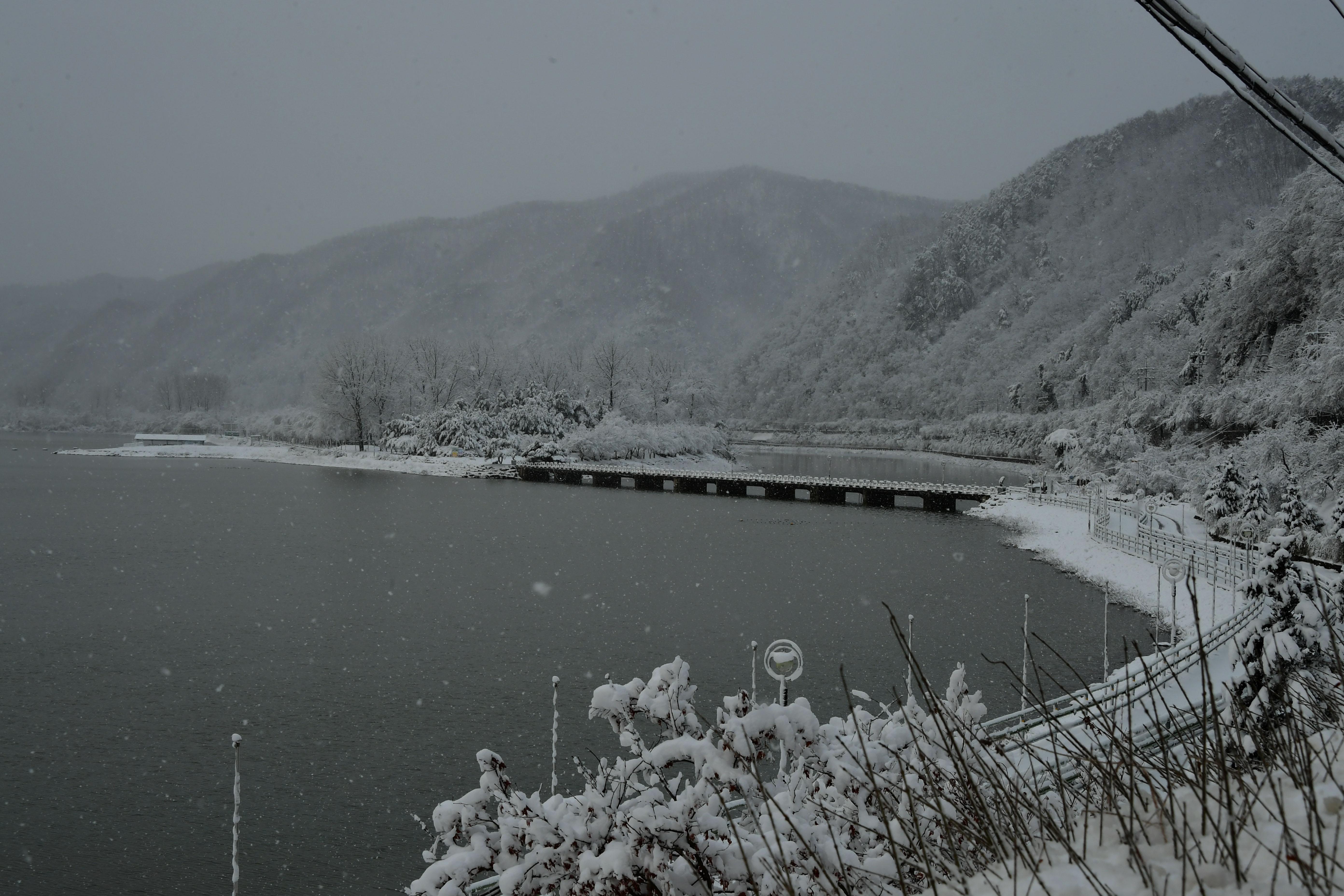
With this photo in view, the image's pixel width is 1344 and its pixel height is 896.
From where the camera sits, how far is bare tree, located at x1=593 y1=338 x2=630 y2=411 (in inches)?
3292

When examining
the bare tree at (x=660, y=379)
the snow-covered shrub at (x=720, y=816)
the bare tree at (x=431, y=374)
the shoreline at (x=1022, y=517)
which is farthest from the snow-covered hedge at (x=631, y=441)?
the snow-covered shrub at (x=720, y=816)

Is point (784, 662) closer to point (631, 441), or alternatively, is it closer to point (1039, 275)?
point (631, 441)

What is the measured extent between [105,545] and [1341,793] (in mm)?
32754

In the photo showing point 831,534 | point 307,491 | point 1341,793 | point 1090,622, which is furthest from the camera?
point 307,491

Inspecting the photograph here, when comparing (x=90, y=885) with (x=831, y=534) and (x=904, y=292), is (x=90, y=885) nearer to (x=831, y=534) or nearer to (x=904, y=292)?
(x=831, y=534)

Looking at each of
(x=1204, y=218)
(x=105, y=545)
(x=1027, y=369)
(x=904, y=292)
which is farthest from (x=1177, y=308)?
(x=105, y=545)

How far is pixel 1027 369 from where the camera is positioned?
95062mm

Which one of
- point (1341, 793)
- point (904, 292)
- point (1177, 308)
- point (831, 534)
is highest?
point (904, 292)

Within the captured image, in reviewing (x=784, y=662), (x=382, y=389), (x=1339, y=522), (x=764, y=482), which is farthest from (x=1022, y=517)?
(x=382, y=389)

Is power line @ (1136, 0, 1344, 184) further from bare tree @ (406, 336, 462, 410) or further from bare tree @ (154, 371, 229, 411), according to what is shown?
bare tree @ (154, 371, 229, 411)

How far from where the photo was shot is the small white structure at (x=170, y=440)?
323ft

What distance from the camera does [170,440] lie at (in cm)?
10275

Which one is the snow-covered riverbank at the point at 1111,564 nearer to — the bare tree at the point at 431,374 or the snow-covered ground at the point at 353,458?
the snow-covered ground at the point at 353,458

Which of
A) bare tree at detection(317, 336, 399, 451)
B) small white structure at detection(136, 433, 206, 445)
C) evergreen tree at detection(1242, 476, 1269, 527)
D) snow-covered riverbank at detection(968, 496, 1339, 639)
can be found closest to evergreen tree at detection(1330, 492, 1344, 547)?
snow-covered riverbank at detection(968, 496, 1339, 639)
